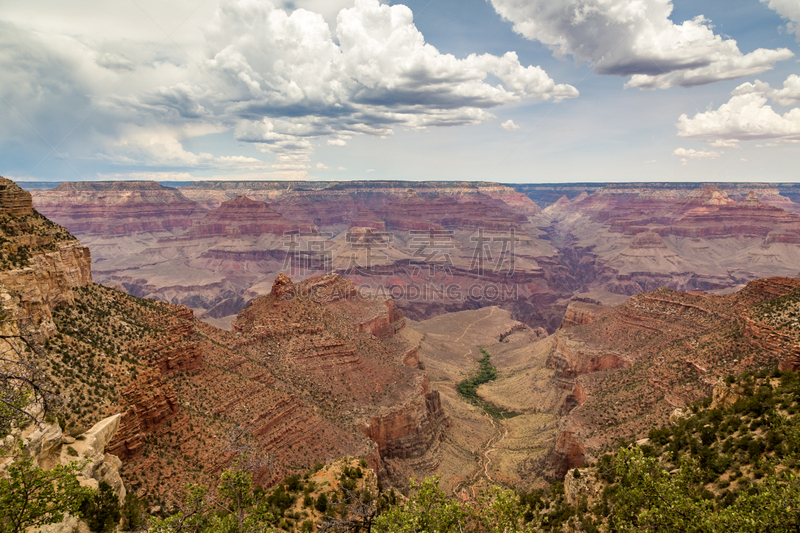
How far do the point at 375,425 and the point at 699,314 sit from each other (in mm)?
57329

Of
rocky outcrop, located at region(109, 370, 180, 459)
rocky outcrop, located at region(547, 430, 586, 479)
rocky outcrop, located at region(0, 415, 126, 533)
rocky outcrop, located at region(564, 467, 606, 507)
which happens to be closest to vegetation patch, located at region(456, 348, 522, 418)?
rocky outcrop, located at region(547, 430, 586, 479)

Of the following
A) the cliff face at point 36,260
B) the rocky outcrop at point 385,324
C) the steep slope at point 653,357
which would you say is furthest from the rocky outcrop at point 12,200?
the steep slope at point 653,357

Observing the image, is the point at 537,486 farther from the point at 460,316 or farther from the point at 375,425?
the point at 460,316

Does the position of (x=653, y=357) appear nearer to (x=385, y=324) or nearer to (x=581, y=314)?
(x=581, y=314)

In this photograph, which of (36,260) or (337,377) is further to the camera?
(337,377)

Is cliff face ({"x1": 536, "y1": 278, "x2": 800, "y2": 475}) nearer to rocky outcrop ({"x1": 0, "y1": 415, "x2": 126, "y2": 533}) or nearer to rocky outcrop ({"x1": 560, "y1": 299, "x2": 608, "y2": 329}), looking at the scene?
rocky outcrop ({"x1": 560, "y1": 299, "x2": 608, "y2": 329})

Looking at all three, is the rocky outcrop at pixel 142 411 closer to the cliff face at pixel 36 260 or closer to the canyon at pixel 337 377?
the canyon at pixel 337 377

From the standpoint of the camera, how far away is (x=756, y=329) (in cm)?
4625

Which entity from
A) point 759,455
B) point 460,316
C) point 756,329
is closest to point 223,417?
point 759,455

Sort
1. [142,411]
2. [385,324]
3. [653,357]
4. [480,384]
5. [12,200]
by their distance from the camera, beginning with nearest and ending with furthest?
[142,411] < [12,200] < [653,357] < [480,384] < [385,324]

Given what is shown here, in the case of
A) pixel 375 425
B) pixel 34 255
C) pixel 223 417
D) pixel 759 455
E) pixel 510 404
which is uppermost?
pixel 34 255

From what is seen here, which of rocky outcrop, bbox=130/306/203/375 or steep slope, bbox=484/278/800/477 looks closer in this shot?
rocky outcrop, bbox=130/306/203/375

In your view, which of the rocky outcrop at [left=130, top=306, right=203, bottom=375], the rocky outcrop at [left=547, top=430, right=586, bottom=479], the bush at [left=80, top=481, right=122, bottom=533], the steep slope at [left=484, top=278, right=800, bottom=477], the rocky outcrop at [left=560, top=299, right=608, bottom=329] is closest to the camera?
the bush at [left=80, top=481, right=122, bottom=533]

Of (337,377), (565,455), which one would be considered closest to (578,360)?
(565,455)
